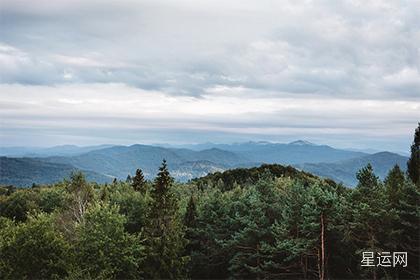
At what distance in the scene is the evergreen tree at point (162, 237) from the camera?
5059 cm

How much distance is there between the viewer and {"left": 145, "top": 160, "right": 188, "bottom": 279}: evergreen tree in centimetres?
5059

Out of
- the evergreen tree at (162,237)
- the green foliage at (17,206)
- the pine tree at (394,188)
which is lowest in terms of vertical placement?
the green foliage at (17,206)

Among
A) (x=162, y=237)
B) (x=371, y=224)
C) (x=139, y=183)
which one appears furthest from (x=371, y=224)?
(x=139, y=183)

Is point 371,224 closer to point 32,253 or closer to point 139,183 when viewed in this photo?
point 32,253

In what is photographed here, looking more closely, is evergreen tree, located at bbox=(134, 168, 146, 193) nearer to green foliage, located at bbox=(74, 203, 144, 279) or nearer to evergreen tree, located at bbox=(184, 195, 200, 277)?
evergreen tree, located at bbox=(184, 195, 200, 277)

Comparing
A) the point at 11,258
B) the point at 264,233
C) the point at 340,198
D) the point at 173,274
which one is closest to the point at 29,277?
the point at 11,258

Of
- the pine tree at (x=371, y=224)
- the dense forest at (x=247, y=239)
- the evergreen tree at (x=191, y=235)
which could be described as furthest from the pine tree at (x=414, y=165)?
the evergreen tree at (x=191, y=235)

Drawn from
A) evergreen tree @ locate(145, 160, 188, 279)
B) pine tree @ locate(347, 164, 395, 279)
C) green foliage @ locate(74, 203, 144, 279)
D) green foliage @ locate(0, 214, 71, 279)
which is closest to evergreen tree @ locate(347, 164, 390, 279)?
pine tree @ locate(347, 164, 395, 279)

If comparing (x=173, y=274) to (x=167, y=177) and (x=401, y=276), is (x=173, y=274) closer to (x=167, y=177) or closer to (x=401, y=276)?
(x=167, y=177)

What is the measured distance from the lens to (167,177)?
52.6 meters

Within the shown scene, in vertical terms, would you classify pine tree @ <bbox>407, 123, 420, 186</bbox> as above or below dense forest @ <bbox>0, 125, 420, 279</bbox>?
above

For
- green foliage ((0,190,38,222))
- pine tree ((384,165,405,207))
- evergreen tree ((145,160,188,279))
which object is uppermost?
pine tree ((384,165,405,207))

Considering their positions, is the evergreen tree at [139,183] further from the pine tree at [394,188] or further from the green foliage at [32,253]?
the pine tree at [394,188]

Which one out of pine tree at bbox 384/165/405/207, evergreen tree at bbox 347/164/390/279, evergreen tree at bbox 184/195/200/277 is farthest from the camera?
evergreen tree at bbox 184/195/200/277
